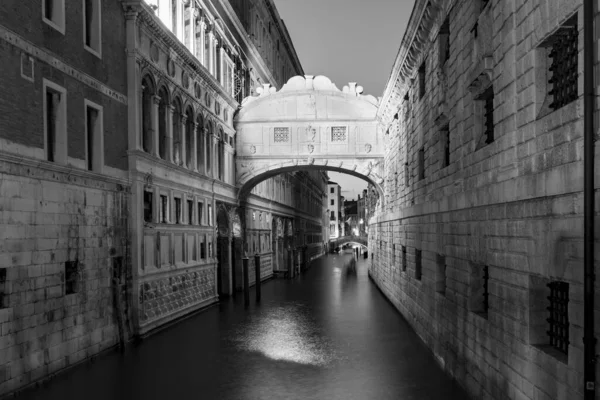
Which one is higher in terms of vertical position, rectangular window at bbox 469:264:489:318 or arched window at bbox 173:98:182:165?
arched window at bbox 173:98:182:165

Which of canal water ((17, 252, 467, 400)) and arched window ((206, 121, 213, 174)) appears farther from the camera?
arched window ((206, 121, 213, 174))

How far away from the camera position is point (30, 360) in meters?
10.9

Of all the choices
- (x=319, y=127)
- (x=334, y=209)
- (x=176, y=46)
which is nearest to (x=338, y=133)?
(x=319, y=127)

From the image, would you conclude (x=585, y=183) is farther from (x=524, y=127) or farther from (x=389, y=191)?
(x=389, y=191)

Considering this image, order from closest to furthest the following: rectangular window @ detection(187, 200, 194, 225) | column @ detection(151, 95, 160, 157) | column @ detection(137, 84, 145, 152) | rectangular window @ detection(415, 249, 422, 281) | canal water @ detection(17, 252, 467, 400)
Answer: canal water @ detection(17, 252, 467, 400), column @ detection(137, 84, 145, 152), rectangular window @ detection(415, 249, 422, 281), column @ detection(151, 95, 160, 157), rectangular window @ detection(187, 200, 194, 225)

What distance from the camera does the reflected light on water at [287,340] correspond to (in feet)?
45.6

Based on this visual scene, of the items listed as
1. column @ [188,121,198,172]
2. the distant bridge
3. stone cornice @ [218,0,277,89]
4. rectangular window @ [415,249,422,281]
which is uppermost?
stone cornice @ [218,0,277,89]

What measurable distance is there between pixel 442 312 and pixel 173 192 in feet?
32.3

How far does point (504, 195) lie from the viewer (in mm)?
8297

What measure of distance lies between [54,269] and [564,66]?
32.0ft

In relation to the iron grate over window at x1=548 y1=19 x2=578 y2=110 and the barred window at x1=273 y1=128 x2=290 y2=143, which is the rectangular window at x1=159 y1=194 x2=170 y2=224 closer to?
the barred window at x1=273 y1=128 x2=290 y2=143

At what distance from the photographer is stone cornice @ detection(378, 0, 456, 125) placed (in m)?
14.0

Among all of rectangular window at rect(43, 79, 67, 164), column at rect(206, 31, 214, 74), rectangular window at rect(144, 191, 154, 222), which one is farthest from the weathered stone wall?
column at rect(206, 31, 214, 74)

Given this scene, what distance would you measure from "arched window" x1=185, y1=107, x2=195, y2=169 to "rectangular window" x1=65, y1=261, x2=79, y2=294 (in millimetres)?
8593
